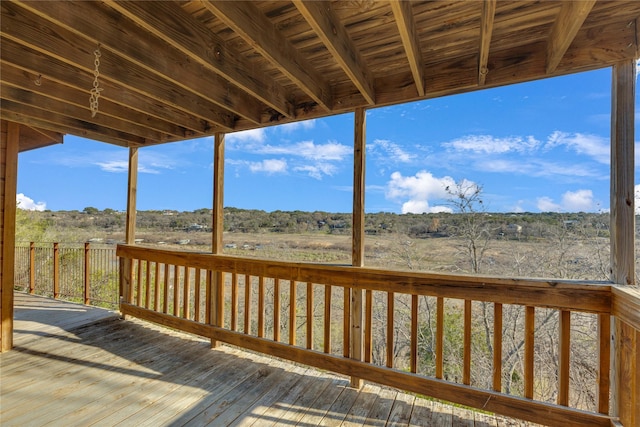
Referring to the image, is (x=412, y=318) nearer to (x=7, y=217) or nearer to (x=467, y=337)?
(x=467, y=337)

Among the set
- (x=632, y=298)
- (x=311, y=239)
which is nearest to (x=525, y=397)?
(x=632, y=298)

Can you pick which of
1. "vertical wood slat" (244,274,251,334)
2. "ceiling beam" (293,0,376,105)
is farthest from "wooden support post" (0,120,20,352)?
"ceiling beam" (293,0,376,105)

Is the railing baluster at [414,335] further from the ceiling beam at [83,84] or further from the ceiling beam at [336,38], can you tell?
the ceiling beam at [83,84]

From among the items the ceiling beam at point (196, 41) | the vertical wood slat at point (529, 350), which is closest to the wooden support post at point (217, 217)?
the ceiling beam at point (196, 41)

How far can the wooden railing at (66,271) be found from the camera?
4756mm

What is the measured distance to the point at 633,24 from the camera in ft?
4.98

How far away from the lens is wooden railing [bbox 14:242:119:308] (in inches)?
187

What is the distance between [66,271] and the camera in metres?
5.49

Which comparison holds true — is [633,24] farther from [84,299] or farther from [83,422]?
[84,299]

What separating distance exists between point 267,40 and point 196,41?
1.43 ft

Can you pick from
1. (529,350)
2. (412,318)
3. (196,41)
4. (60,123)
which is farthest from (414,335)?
(60,123)

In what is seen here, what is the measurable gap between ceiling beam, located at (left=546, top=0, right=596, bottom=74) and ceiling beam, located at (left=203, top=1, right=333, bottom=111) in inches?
58.1

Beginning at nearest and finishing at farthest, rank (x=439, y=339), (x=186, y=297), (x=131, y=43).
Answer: (x=131, y=43), (x=439, y=339), (x=186, y=297)

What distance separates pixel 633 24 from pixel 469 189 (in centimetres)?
272
